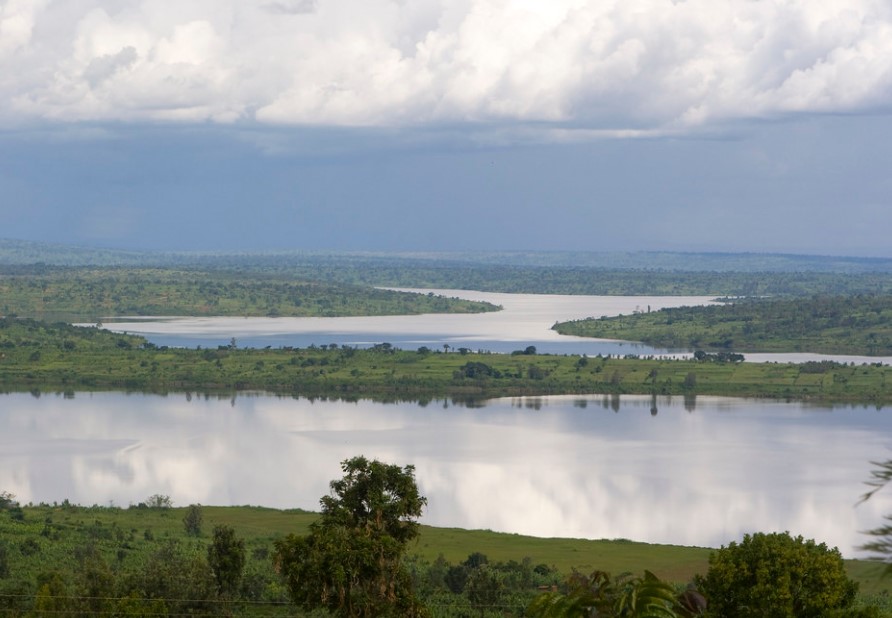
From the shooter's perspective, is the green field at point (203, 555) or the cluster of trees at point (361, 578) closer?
the cluster of trees at point (361, 578)

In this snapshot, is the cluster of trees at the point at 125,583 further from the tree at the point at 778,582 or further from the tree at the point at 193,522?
the tree at the point at 778,582

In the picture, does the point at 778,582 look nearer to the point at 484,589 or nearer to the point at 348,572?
the point at 348,572

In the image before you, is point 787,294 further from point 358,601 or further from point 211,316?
point 358,601

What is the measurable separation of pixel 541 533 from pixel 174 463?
15359 mm

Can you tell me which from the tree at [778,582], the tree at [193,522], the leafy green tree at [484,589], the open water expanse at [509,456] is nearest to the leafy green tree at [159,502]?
the open water expanse at [509,456]

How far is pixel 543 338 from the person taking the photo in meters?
93.1

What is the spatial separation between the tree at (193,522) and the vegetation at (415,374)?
3100 cm

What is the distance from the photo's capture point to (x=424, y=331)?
102m

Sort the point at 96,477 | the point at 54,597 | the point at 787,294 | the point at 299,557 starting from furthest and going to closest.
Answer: the point at 787,294 < the point at 96,477 < the point at 54,597 < the point at 299,557

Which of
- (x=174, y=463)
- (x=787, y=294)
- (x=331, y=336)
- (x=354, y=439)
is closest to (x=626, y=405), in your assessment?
(x=354, y=439)

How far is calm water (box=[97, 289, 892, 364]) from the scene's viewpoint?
86188 mm

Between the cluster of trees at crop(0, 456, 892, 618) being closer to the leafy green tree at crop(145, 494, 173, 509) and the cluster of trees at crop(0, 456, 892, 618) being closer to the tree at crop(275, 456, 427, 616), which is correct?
the tree at crop(275, 456, 427, 616)

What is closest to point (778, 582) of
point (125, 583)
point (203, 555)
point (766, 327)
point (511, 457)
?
point (125, 583)

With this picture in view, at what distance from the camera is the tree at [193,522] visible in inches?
1248
